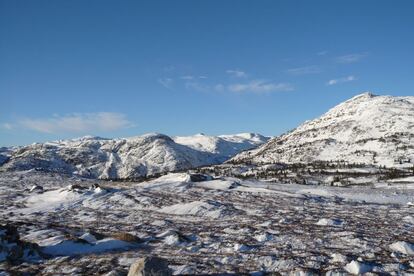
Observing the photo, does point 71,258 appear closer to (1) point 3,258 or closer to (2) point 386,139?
(1) point 3,258

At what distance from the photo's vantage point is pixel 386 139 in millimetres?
180750

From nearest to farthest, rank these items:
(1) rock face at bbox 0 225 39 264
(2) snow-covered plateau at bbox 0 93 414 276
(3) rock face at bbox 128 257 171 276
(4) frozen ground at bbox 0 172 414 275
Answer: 1. (3) rock face at bbox 128 257 171 276
2. (2) snow-covered plateau at bbox 0 93 414 276
3. (4) frozen ground at bbox 0 172 414 275
4. (1) rock face at bbox 0 225 39 264

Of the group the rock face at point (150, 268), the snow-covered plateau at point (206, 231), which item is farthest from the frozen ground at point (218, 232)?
the rock face at point (150, 268)

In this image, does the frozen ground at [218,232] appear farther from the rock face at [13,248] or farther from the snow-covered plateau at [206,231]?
the rock face at [13,248]

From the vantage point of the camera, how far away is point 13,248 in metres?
22.6

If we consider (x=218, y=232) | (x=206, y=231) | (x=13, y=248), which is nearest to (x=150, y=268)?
(x=13, y=248)

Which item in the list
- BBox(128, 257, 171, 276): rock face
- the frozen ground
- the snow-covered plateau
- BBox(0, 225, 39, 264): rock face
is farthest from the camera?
BBox(0, 225, 39, 264): rock face

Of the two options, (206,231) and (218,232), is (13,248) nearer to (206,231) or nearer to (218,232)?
(206,231)

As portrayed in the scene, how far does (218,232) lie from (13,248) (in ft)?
46.4

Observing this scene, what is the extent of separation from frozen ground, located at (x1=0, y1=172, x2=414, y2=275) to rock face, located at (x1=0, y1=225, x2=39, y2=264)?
605 millimetres

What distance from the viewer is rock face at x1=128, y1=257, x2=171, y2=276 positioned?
55.3 ft

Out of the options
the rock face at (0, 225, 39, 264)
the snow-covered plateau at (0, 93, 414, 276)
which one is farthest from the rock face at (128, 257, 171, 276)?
the rock face at (0, 225, 39, 264)

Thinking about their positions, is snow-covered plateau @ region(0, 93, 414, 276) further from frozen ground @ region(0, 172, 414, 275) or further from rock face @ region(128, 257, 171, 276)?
rock face @ region(128, 257, 171, 276)

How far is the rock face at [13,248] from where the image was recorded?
22.2 meters
